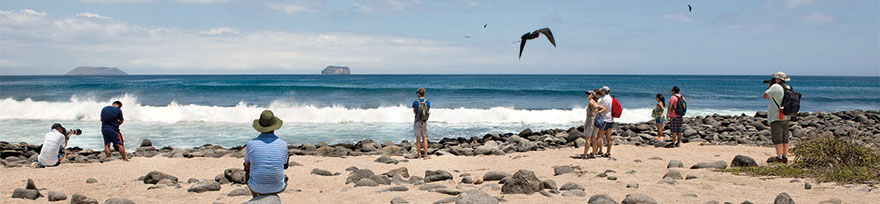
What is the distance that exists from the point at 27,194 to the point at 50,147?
9.91 feet

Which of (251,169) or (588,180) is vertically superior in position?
(251,169)

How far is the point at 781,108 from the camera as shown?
25.4 feet

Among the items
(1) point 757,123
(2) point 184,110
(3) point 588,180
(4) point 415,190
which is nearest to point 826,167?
(3) point 588,180

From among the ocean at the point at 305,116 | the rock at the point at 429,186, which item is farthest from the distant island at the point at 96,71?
the rock at the point at 429,186

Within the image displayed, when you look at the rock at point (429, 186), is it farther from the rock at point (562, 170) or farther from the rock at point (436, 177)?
the rock at point (562, 170)

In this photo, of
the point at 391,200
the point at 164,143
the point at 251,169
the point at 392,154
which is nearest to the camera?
the point at 251,169

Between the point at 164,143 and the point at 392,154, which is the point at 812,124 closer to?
the point at 392,154

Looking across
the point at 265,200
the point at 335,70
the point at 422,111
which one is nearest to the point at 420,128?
the point at 422,111

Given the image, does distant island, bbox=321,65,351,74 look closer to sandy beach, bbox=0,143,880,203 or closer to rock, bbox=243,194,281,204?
sandy beach, bbox=0,143,880,203

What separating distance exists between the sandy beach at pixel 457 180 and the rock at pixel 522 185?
0.12 meters

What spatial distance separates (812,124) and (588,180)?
40.0 ft

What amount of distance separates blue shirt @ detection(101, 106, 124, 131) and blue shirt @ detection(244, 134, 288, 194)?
6971mm

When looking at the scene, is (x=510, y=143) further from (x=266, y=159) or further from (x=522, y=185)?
(x=266, y=159)

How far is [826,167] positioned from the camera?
684cm
